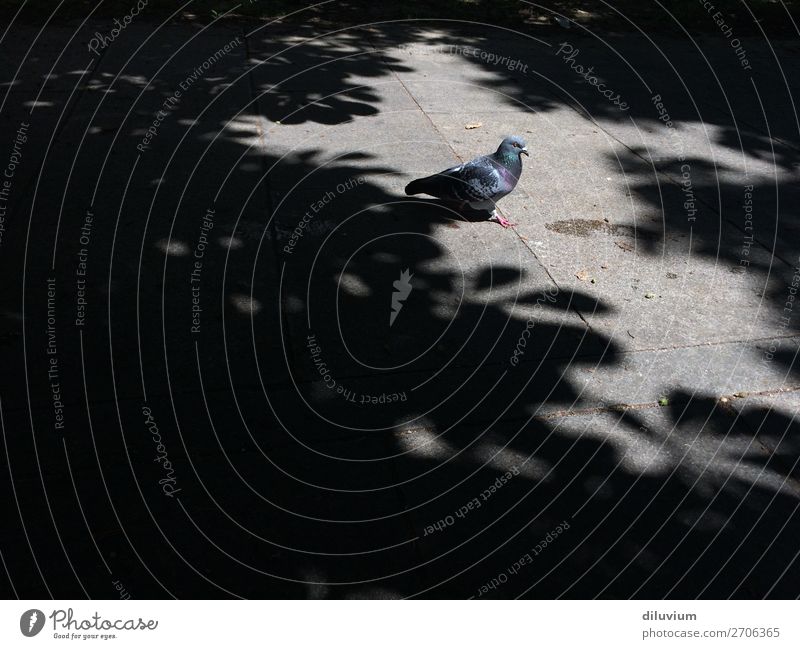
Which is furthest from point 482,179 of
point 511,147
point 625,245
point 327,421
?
point 327,421

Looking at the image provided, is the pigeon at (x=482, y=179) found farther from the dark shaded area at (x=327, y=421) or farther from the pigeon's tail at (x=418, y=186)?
the dark shaded area at (x=327, y=421)

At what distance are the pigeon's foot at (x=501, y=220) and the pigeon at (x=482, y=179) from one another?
0.10 meters

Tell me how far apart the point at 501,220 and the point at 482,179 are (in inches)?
15.3

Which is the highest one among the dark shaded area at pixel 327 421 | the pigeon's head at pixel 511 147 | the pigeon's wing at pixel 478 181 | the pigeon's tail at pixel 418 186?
the pigeon's head at pixel 511 147

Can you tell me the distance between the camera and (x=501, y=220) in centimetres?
563

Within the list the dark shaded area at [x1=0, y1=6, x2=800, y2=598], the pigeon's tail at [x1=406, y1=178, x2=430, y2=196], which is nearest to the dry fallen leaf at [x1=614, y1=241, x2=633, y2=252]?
the dark shaded area at [x1=0, y1=6, x2=800, y2=598]

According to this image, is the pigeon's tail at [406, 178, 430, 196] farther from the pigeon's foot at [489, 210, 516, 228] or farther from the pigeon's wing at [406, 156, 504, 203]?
the pigeon's foot at [489, 210, 516, 228]

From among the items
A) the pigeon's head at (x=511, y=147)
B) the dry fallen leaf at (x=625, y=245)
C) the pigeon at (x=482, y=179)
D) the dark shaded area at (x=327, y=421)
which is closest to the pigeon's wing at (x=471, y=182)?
the pigeon at (x=482, y=179)

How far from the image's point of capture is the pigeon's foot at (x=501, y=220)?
562 centimetres

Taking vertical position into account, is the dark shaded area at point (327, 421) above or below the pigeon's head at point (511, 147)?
below

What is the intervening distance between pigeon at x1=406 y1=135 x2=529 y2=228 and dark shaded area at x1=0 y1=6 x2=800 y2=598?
0.22 m

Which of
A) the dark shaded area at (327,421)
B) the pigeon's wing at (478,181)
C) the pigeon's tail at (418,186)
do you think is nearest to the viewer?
the dark shaded area at (327,421)

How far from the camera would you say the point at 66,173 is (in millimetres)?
6047

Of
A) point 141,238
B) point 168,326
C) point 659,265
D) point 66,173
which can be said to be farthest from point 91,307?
point 659,265
